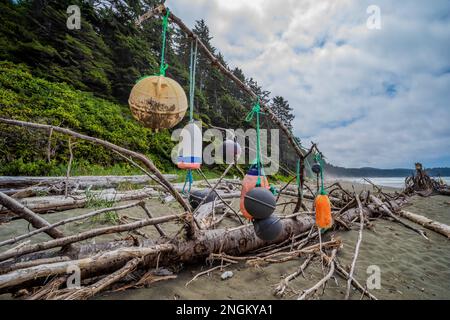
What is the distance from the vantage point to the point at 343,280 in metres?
2.39

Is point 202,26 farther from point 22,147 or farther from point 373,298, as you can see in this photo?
point 373,298

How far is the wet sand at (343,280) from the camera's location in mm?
2016

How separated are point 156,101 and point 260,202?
50.0 inches

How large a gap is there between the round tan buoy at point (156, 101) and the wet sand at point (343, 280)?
1.55 meters

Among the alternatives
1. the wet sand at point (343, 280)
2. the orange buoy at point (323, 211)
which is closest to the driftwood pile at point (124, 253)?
the wet sand at point (343, 280)

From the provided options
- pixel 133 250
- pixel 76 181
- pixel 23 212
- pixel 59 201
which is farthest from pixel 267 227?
pixel 76 181

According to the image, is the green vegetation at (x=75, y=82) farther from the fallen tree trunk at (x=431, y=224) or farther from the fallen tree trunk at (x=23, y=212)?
the fallen tree trunk at (x=431, y=224)

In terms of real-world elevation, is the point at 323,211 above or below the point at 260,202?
below

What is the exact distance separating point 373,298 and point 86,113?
41.9 ft

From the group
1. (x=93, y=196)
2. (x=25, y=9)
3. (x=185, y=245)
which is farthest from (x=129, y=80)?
(x=185, y=245)

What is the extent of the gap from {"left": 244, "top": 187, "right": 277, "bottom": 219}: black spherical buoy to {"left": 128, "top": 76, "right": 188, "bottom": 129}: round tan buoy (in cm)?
103

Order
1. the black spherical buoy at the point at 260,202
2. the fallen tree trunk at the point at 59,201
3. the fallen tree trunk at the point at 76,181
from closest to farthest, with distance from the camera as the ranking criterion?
the black spherical buoy at the point at 260,202 < the fallen tree trunk at the point at 59,201 < the fallen tree trunk at the point at 76,181

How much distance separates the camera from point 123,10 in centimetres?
1777

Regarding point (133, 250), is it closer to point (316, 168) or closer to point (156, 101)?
point (156, 101)
